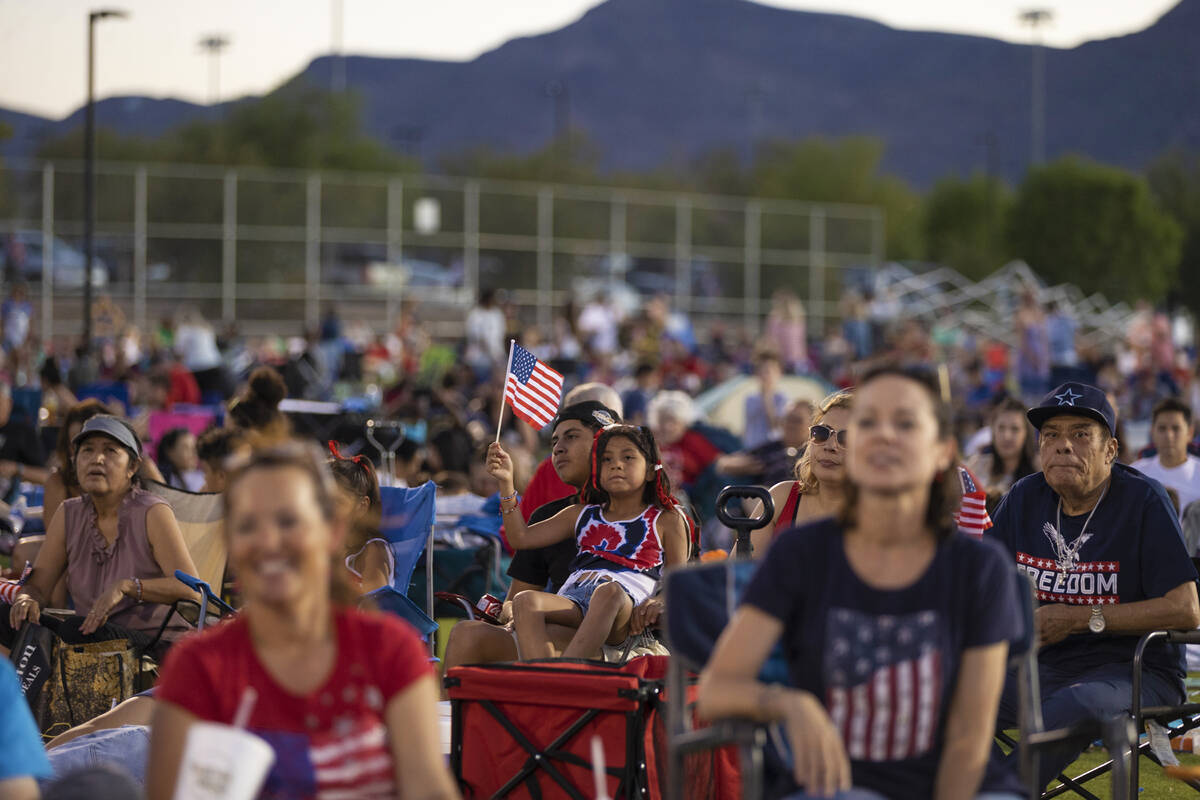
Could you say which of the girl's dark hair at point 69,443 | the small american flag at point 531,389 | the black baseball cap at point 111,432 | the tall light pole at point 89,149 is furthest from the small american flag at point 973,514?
the tall light pole at point 89,149

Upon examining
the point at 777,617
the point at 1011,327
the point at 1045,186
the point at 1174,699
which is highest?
the point at 1045,186

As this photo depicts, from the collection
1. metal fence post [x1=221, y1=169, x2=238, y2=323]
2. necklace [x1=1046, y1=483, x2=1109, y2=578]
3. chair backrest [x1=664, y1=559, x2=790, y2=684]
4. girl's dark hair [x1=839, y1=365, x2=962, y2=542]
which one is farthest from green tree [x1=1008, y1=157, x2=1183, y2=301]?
girl's dark hair [x1=839, y1=365, x2=962, y2=542]

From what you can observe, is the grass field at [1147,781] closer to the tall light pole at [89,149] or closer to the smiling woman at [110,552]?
the smiling woman at [110,552]

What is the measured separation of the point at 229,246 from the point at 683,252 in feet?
35.7

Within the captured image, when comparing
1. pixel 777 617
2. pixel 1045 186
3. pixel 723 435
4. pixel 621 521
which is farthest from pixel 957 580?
pixel 1045 186

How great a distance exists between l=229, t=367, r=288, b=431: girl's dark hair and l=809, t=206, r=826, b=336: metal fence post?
94.9 feet

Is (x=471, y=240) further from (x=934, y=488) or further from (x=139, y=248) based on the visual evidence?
(x=934, y=488)

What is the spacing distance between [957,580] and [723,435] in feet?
28.2

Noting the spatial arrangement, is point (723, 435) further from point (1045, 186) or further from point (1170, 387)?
point (1045, 186)

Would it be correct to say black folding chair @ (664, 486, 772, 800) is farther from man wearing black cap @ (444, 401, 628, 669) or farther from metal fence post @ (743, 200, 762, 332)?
metal fence post @ (743, 200, 762, 332)

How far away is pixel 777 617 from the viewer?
10.1 ft

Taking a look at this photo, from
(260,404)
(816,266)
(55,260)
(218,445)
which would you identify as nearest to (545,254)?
(816,266)

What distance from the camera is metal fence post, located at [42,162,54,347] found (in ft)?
89.0

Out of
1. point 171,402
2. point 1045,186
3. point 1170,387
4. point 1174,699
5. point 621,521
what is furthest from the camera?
point 1045,186
